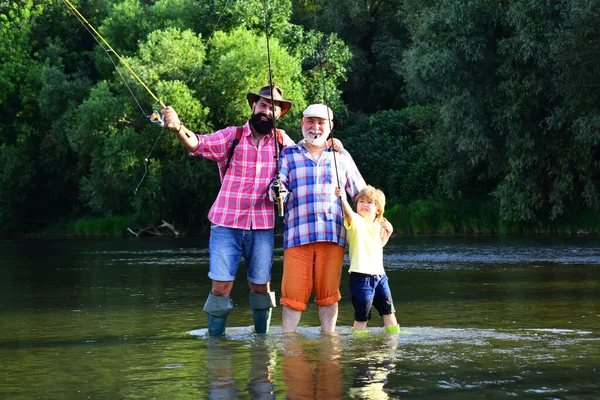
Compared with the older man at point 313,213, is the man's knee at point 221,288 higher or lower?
lower

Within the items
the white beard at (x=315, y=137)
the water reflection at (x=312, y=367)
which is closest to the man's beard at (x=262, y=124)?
the white beard at (x=315, y=137)

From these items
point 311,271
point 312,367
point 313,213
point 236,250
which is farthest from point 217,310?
point 312,367

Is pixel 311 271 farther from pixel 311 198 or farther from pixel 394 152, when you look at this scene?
pixel 394 152

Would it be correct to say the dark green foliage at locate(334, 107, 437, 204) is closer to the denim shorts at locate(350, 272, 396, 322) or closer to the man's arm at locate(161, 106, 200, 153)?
the denim shorts at locate(350, 272, 396, 322)

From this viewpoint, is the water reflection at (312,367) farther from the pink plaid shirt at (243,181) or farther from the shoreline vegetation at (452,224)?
the shoreline vegetation at (452,224)

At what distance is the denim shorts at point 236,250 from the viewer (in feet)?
29.5

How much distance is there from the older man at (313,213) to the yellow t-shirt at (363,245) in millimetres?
83

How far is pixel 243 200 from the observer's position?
29.4 feet

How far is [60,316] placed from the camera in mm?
11797

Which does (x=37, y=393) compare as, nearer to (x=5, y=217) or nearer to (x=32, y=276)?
(x=32, y=276)

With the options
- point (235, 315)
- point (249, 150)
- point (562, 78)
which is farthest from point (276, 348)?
Result: point (562, 78)

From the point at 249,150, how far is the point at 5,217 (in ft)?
139

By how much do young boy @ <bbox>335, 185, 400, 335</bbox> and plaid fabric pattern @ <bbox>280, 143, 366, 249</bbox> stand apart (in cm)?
11

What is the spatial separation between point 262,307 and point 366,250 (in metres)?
1.05
